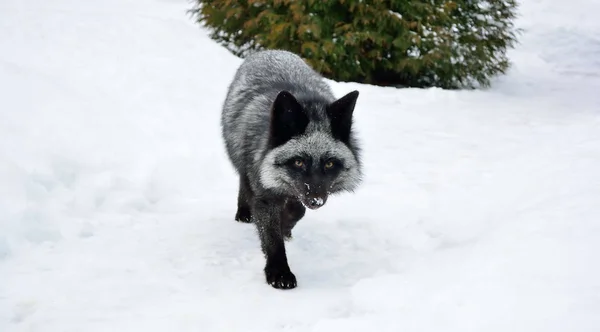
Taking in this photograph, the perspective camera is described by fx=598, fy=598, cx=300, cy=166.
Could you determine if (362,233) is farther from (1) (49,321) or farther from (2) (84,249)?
(1) (49,321)

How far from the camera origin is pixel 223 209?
20.4 ft

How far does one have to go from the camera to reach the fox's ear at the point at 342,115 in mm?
4559

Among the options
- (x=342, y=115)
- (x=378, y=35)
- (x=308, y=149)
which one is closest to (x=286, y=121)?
(x=308, y=149)

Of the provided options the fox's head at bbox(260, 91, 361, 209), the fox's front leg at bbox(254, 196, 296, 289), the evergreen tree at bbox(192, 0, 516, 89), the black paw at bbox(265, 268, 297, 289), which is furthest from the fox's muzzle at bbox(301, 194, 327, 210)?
the evergreen tree at bbox(192, 0, 516, 89)

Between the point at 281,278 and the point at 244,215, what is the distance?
1.51 m

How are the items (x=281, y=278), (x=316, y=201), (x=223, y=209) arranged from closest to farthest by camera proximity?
(x=316, y=201)
(x=281, y=278)
(x=223, y=209)

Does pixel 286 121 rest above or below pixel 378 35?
above

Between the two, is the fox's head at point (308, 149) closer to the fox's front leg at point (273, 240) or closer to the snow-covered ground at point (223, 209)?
the fox's front leg at point (273, 240)

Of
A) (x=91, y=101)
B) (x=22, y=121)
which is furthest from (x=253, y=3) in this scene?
(x=22, y=121)

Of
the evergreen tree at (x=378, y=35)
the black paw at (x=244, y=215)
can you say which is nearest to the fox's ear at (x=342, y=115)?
the black paw at (x=244, y=215)

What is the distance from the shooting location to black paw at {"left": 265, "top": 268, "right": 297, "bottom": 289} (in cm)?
439

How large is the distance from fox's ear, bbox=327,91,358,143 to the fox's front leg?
689mm

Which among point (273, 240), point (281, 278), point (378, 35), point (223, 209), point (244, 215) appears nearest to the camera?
point (281, 278)

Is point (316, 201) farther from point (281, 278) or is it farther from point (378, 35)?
point (378, 35)
